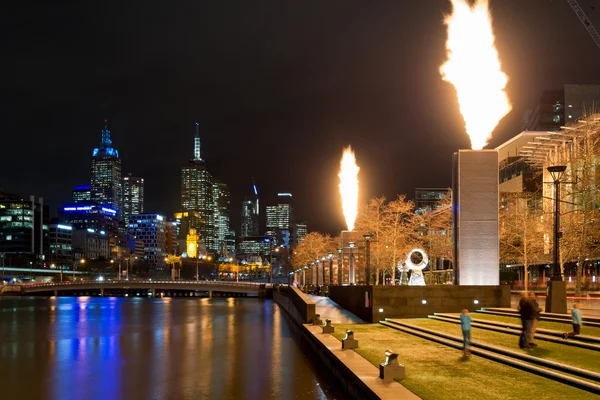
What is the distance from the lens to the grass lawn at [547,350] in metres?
17.1

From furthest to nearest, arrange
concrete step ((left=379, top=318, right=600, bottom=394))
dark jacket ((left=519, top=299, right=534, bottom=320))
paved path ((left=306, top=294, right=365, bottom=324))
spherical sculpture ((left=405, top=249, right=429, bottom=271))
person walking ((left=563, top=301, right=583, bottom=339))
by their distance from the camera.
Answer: spherical sculpture ((left=405, top=249, right=429, bottom=271))
paved path ((left=306, top=294, right=365, bottom=324))
person walking ((left=563, top=301, right=583, bottom=339))
dark jacket ((left=519, top=299, right=534, bottom=320))
concrete step ((left=379, top=318, right=600, bottom=394))

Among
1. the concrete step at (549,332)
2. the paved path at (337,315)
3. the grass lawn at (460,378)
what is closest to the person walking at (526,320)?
the grass lawn at (460,378)

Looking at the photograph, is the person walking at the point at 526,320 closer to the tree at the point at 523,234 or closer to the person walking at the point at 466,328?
the person walking at the point at 466,328

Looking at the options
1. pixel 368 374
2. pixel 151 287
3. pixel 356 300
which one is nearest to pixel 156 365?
pixel 368 374

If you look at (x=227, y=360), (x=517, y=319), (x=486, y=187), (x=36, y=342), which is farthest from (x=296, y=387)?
(x=36, y=342)

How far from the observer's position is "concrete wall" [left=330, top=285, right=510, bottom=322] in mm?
34312

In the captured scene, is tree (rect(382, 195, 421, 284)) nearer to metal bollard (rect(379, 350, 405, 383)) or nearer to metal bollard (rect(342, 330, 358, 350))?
metal bollard (rect(342, 330, 358, 350))

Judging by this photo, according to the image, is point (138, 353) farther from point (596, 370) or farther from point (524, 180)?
point (524, 180)

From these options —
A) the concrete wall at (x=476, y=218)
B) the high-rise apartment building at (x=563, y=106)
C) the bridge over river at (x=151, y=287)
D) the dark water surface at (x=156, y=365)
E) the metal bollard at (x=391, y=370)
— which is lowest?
the bridge over river at (x=151, y=287)

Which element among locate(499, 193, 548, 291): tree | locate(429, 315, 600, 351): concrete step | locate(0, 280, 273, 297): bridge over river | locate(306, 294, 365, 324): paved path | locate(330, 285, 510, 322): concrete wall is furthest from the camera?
locate(0, 280, 273, 297): bridge over river

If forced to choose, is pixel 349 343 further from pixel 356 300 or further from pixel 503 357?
pixel 356 300

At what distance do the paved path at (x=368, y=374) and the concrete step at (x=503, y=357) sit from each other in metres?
3.52

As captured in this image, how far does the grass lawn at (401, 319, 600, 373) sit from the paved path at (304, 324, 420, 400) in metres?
4.63

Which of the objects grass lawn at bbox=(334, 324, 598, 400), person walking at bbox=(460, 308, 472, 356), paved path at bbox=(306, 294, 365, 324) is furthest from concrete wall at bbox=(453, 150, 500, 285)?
person walking at bbox=(460, 308, 472, 356)
